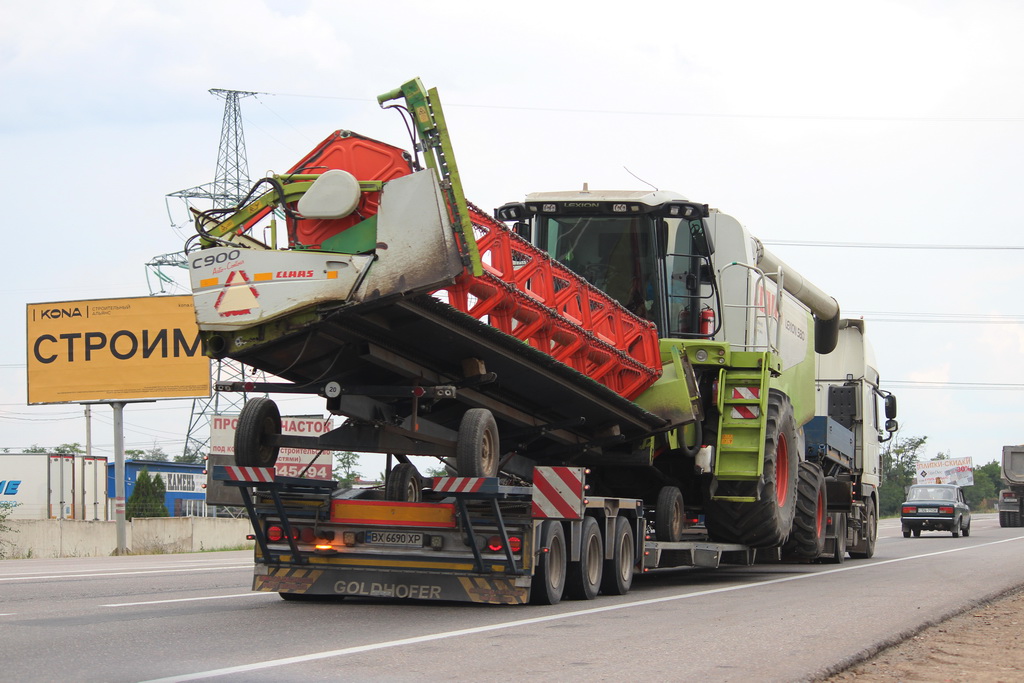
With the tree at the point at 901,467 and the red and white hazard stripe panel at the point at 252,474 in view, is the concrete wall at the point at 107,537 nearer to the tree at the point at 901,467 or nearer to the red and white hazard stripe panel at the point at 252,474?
the red and white hazard stripe panel at the point at 252,474

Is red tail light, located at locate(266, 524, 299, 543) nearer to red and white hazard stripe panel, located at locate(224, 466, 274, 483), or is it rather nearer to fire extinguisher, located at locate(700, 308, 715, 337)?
red and white hazard stripe panel, located at locate(224, 466, 274, 483)

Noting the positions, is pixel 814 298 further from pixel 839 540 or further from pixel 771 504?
pixel 771 504

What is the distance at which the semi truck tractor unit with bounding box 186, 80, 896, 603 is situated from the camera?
32.0 ft

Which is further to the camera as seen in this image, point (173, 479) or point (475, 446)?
point (173, 479)

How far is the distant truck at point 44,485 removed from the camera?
54312mm

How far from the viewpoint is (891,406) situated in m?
24.7

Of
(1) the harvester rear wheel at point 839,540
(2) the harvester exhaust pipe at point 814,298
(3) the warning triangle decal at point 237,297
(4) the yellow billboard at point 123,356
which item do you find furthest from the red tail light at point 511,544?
(4) the yellow billboard at point 123,356

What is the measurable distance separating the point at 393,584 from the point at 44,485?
4791 centimetres

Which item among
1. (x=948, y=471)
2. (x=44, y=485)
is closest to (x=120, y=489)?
(x=44, y=485)

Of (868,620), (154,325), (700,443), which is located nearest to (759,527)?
(700,443)

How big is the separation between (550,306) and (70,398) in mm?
26743

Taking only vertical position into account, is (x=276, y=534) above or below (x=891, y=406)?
below

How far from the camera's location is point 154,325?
116ft

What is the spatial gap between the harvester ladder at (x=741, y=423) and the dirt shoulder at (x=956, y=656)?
3560mm
